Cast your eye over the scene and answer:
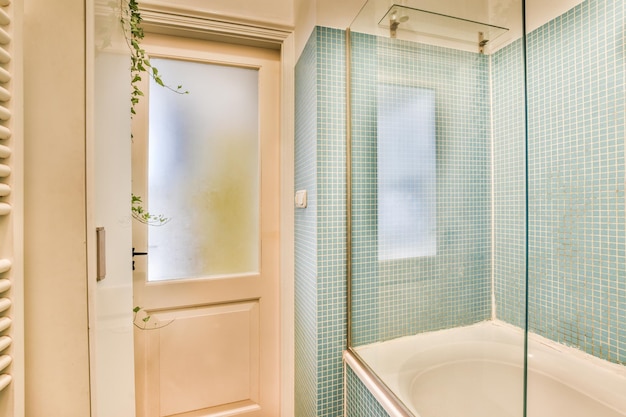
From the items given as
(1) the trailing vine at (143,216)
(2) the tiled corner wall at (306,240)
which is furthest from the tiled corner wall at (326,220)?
(1) the trailing vine at (143,216)

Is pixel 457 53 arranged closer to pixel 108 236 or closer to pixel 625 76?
pixel 625 76

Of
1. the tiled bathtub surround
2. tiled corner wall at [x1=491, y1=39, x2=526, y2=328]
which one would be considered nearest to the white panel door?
the tiled bathtub surround

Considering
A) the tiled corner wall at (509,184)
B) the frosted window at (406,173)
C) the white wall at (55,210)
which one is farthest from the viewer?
the frosted window at (406,173)

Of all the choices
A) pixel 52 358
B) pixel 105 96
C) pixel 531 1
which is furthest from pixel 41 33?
pixel 531 1

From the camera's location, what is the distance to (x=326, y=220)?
122 cm

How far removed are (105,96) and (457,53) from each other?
1.13 meters

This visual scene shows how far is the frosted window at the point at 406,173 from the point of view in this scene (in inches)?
43.9

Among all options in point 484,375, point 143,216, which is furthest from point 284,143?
point 484,375

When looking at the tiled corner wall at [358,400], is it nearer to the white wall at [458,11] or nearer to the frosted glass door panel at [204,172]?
the frosted glass door panel at [204,172]

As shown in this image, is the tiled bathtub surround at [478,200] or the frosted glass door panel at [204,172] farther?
the frosted glass door panel at [204,172]

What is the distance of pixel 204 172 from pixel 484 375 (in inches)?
54.7

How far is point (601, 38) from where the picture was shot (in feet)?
3.68

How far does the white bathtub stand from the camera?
0.88 metres

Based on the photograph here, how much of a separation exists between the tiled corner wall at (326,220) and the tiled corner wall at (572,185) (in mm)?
568
